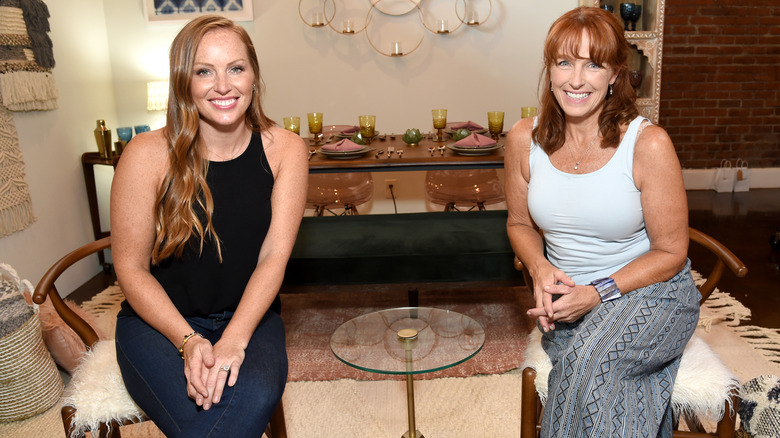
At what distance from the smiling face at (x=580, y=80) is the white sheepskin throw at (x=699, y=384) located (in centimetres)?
64

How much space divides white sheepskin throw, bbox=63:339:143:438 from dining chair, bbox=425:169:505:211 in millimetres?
2432

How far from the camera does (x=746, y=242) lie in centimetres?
411

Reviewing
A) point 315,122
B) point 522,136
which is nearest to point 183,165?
point 522,136

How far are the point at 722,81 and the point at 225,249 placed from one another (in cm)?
516

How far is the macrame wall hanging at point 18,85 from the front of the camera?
2.93 metres

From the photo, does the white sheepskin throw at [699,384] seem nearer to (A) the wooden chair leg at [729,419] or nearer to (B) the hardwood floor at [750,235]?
(A) the wooden chair leg at [729,419]

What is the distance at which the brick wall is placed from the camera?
5301 millimetres

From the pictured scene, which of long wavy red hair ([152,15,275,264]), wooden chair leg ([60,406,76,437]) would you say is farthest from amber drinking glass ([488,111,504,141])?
wooden chair leg ([60,406,76,437])

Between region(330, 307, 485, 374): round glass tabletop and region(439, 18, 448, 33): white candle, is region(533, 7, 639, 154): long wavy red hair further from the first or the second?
region(439, 18, 448, 33): white candle

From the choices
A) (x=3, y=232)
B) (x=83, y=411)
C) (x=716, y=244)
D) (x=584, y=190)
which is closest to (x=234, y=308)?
(x=83, y=411)

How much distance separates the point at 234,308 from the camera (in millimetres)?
1605

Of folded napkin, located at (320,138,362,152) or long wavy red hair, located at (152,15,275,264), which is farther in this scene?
folded napkin, located at (320,138,362,152)

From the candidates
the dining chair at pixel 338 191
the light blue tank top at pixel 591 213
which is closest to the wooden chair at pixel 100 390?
the light blue tank top at pixel 591 213

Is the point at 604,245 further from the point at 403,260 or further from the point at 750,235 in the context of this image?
the point at 750,235
